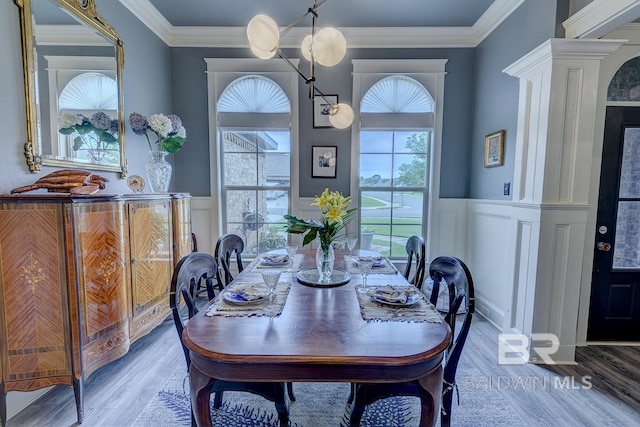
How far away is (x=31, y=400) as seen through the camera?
5.94 ft

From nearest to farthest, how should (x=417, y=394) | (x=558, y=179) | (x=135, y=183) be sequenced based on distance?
1. (x=417, y=394)
2. (x=558, y=179)
3. (x=135, y=183)

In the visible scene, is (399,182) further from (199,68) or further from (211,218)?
(199,68)

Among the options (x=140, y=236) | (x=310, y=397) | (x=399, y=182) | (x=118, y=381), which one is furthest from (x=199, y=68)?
(x=310, y=397)

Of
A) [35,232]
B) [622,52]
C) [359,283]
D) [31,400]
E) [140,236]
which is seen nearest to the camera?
[35,232]

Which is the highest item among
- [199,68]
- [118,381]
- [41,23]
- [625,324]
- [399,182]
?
[199,68]

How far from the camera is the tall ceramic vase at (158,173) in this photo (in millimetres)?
2725

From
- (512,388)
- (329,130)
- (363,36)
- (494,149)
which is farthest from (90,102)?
(512,388)

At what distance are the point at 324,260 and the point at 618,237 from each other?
2.57 meters

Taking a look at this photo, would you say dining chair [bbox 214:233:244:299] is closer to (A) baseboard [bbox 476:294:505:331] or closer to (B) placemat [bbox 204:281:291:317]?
(B) placemat [bbox 204:281:291:317]

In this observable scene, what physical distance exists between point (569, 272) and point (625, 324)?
943 millimetres

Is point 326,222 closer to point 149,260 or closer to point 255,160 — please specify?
point 149,260

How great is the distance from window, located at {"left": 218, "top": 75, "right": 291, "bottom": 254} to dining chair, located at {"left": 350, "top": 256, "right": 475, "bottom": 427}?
241cm

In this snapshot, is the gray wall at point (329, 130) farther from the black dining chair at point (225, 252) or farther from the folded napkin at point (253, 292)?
the folded napkin at point (253, 292)

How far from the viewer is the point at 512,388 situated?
6.43 feet
